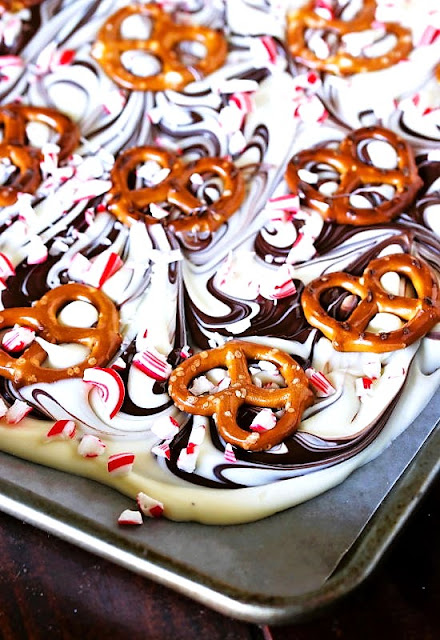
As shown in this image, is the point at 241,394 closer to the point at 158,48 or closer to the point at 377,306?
the point at 377,306

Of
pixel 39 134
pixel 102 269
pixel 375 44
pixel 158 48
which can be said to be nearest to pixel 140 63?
pixel 158 48

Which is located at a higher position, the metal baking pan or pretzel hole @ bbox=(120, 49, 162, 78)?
pretzel hole @ bbox=(120, 49, 162, 78)

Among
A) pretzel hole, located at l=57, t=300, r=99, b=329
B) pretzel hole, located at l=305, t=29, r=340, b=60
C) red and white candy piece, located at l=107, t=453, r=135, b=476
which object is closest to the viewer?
red and white candy piece, located at l=107, t=453, r=135, b=476

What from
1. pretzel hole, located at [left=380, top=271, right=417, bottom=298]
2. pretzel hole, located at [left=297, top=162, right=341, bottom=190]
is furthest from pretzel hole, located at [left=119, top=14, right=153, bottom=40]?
pretzel hole, located at [left=380, top=271, right=417, bottom=298]

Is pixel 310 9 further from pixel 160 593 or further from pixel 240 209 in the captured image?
pixel 160 593

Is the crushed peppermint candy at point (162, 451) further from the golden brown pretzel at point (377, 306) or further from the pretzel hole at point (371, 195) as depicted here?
the pretzel hole at point (371, 195)

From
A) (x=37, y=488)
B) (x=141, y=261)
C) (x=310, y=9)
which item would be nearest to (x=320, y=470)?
(x=37, y=488)

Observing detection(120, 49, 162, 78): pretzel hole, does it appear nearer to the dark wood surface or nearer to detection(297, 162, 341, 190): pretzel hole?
detection(297, 162, 341, 190): pretzel hole

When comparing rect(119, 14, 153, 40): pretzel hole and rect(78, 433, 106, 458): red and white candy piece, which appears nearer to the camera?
rect(78, 433, 106, 458): red and white candy piece
